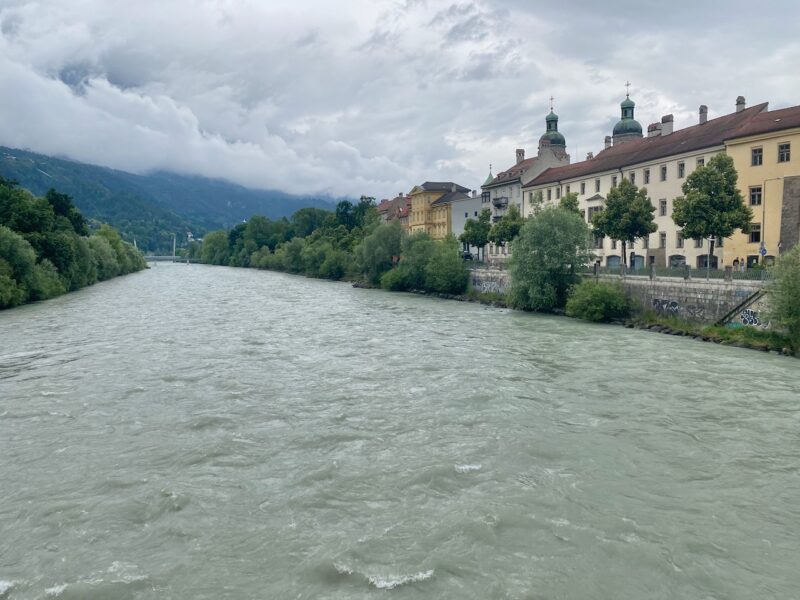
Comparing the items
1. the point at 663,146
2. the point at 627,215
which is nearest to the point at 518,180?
the point at 663,146

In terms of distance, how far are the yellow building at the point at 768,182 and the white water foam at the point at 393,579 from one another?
40.8m

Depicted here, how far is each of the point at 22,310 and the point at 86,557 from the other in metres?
41.3

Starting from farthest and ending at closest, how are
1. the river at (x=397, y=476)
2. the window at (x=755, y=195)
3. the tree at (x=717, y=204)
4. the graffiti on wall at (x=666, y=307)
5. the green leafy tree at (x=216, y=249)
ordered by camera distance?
the green leafy tree at (x=216, y=249)
the window at (x=755, y=195)
the tree at (x=717, y=204)
the graffiti on wall at (x=666, y=307)
the river at (x=397, y=476)

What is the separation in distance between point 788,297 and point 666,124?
43831 mm

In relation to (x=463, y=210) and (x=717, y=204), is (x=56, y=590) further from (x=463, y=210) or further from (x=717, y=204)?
(x=463, y=210)

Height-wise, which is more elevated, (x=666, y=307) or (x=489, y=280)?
(x=489, y=280)

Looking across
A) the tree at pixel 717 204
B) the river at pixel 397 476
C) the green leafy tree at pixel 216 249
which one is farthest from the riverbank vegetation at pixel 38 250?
the green leafy tree at pixel 216 249

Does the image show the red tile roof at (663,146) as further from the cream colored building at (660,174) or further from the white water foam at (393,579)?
the white water foam at (393,579)

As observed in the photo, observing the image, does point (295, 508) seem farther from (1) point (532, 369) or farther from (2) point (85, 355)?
(2) point (85, 355)

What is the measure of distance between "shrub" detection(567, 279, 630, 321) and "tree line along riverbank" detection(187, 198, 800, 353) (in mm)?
59

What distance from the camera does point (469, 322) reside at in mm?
39438

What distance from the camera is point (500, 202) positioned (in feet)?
276

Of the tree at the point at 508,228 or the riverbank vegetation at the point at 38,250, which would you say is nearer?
the riverbank vegetation at the point at 38,250

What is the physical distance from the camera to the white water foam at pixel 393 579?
8.92m
